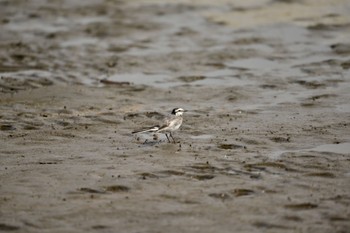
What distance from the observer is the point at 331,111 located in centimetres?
1619

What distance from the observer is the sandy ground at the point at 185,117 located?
11141 mm

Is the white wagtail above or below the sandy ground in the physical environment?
above

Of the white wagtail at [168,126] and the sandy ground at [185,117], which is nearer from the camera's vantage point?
the sandy ground at [185,117]

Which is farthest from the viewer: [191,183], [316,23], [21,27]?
[21,27]

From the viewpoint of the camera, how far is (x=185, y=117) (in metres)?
16.4

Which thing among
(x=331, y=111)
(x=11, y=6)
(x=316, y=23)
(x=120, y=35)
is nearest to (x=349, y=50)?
(x=316, y=23)

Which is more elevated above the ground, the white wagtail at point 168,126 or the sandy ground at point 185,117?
the white wagtail at point 168,126

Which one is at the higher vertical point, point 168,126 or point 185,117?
point 168,126

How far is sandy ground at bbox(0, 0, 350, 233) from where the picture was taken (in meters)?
11.1

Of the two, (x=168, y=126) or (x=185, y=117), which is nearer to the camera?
(x=168, y=126)

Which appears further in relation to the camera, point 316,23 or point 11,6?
point 11,6

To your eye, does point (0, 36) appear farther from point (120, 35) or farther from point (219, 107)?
point (219, 107)

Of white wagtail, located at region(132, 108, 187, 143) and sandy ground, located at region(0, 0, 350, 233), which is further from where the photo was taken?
white wagtail, located at region(132, 108, 187, 143)

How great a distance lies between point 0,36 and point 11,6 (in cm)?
534
